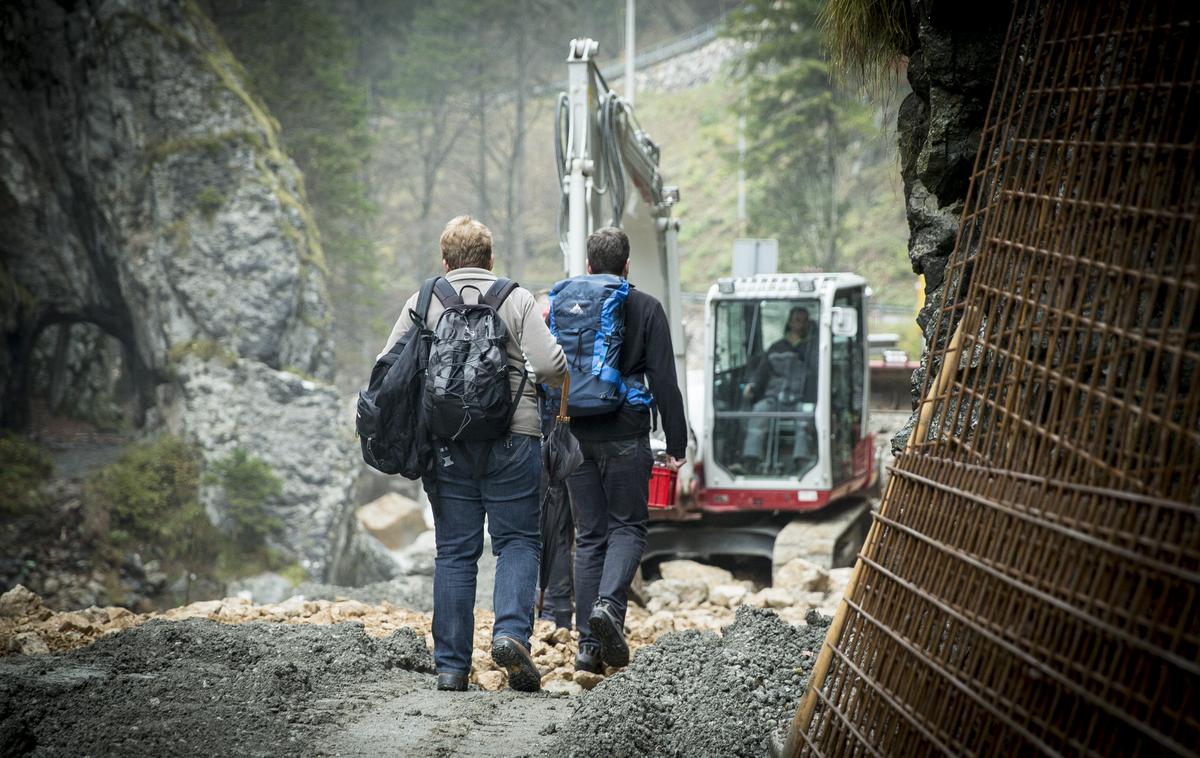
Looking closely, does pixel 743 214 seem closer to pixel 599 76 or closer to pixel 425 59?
pixel 425 59

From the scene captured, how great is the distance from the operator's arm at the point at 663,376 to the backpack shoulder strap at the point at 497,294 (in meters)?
0.92

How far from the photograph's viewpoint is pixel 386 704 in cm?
468

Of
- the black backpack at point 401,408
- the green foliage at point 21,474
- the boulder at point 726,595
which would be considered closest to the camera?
the black backpack at point 401,408

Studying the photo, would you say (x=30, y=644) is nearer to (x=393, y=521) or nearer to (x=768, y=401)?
(x=768, y=401)

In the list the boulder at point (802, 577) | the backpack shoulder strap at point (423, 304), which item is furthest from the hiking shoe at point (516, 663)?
the boulder at point (802, 577)

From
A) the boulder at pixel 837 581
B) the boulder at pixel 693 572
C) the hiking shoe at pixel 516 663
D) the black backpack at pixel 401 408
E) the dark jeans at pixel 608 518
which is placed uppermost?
the black backpack at pixel 401 408

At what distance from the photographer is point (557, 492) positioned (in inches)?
269

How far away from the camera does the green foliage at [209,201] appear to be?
67.9 ft

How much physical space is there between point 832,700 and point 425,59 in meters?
40.6

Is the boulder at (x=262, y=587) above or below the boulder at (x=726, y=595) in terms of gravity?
below

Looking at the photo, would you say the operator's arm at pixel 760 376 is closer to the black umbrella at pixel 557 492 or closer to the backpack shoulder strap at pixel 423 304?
the black umbrella at pixel 557 492

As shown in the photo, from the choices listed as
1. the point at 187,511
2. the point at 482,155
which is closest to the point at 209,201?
the point at 187,511

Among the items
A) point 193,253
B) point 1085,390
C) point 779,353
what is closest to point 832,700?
point 1085,390

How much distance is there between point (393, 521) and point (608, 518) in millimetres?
17336
